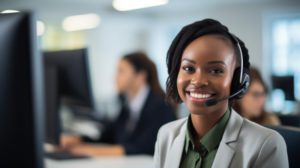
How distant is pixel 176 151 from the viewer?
0.84m

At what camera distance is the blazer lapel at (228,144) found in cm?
75

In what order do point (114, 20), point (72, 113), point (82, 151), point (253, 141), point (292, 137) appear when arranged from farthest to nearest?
point (114, 20) < point (72, 113) < point (82, 151) < point (292, 137) < point (253, 141)

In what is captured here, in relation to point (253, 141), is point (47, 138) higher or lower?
lower

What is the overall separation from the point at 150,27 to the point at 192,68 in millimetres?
6820

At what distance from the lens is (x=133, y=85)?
6.81 ft

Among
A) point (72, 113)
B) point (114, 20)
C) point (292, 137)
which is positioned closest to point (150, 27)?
point (114, 20)

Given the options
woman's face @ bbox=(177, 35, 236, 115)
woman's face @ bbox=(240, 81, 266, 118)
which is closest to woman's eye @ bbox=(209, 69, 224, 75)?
woman's face @ bbox=(177, 35, 236, 115)

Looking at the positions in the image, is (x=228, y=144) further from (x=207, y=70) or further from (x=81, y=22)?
(x=81, y=22)

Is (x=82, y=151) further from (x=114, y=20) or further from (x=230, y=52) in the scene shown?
(x=114, y=20)

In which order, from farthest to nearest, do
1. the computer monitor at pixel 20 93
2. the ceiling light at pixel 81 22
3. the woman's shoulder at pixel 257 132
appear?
1. the ceiling light at pixel 81 22
2. the woman's shoulder at pixel 257 132
3. the computer monitor at pixel 20 93

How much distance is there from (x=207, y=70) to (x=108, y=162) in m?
1.13

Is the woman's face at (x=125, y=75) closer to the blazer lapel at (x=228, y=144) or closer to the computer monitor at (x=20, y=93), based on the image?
the blazer lapel at (x=228, y=144)

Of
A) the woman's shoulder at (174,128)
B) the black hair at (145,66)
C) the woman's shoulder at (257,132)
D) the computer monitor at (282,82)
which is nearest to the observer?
the woman's shoulder at (257,132)

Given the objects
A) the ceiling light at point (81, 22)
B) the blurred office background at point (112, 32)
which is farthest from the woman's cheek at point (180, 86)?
the ceiling light at point (81, 22)
